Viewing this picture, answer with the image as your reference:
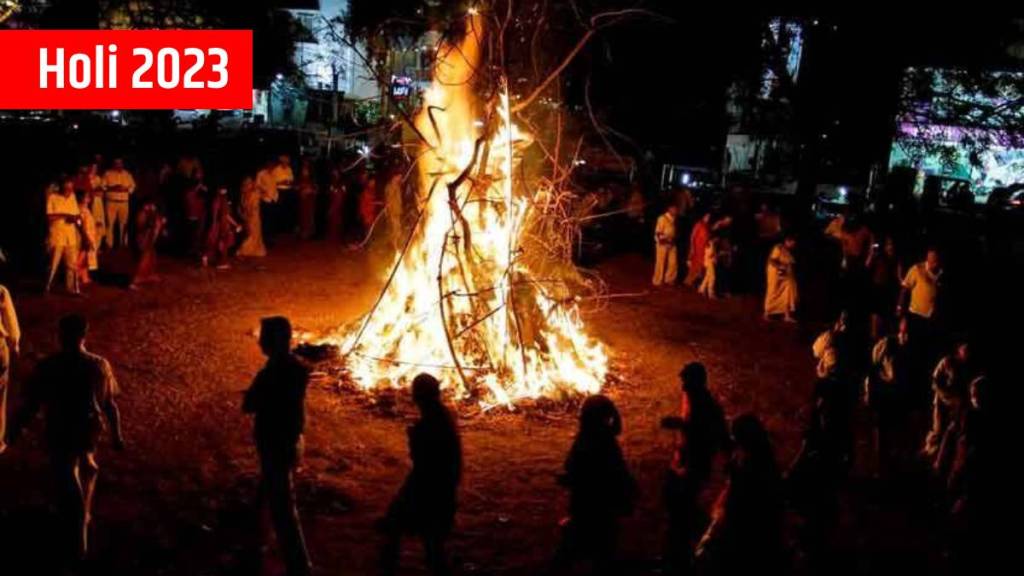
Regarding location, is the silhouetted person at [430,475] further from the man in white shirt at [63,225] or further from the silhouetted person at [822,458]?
the man in white shirt at [63,225]

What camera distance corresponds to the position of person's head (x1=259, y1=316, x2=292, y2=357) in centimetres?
558

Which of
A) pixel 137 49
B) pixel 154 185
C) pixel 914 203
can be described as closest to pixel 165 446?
pixel 137 49

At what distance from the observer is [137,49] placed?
11352mm

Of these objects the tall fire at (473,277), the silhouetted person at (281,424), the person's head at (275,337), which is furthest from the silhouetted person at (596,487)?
the tall fire at (473,277)

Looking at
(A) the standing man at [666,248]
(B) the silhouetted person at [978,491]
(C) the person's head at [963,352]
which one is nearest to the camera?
(B) the silhouetted person at [978,491]

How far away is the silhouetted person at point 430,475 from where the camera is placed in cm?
533

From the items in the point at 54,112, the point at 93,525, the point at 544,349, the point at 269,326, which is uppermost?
the point at 54,112

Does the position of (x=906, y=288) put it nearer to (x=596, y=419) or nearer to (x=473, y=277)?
(x=473, y=277)

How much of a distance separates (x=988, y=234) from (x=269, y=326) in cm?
2126

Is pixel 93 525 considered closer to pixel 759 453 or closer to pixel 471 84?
pixel 759 453

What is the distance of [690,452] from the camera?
600 cm

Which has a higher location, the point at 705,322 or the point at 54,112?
the point at 54,112

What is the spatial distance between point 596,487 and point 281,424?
1950 millimetres

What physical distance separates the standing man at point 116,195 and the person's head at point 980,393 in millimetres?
13739
